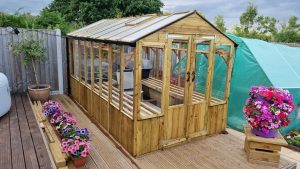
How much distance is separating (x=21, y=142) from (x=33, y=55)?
2.63 meters

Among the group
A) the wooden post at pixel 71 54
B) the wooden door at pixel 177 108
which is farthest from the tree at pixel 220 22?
the wooden door at pixel 177 108

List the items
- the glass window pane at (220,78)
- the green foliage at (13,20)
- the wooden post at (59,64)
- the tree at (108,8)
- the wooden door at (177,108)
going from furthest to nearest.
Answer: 1. the tree at (108,8)
2. the green foliage at (13,20)
3. the wooden post at (59,64)
4. the glass window pane at (220,78)
5. the wooden door at (177,108)

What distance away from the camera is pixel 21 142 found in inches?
149

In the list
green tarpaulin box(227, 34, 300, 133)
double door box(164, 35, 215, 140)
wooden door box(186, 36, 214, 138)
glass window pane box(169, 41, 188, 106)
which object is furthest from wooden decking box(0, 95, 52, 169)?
green tarpaulin box(227, 34, 300, 133)

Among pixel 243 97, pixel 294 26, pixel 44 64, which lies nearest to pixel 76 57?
pixel 44 64

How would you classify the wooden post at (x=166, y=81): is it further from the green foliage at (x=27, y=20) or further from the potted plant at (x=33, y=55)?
the green foliage at (x=27, y=20)

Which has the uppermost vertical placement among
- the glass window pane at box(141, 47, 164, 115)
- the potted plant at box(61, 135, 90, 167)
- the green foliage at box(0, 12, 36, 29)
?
the green foliage at box(0, 12, 36, 29)

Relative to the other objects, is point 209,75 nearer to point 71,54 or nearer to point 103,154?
point 103,154

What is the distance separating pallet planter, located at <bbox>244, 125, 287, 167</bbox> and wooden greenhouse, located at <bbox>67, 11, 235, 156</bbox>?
0.96 m

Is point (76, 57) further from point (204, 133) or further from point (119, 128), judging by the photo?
point (204, 133)

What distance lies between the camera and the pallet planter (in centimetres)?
361

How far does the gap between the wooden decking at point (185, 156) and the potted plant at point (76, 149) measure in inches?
6.6

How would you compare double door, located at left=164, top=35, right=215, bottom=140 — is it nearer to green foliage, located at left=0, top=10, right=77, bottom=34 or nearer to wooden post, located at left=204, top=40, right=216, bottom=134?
wooden post, located at left=204, top=40, right=216, bottom=134

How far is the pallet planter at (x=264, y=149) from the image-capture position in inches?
142
